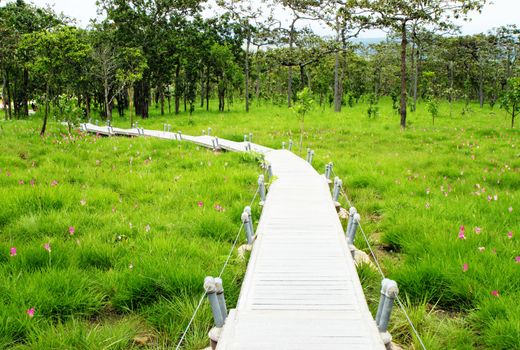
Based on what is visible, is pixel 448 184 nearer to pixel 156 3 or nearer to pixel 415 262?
pixel 415 262

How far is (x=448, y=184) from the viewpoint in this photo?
9.30 metres

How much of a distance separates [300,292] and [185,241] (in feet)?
7.58

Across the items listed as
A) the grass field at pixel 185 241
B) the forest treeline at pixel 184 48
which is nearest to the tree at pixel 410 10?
the forest treeline at pixel 184 48

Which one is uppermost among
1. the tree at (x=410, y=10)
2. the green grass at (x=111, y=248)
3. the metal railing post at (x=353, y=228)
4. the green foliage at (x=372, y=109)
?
the tree at (x=410, y=10)

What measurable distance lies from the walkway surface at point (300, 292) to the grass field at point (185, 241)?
52 cm

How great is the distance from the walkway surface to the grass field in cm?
52

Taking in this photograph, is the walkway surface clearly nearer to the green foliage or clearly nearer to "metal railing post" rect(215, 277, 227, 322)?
"metal railing post" rect(215, 277, 227, 322)

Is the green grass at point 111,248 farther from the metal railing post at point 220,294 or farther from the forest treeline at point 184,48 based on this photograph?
the forest treeline at point 184,48

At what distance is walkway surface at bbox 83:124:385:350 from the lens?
3252mm

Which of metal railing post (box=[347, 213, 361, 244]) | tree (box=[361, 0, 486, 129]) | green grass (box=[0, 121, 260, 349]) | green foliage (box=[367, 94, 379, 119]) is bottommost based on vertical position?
green grass (box=[0, 121, 260, 349])

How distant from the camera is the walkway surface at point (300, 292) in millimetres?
3252

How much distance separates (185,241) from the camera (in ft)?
18.8

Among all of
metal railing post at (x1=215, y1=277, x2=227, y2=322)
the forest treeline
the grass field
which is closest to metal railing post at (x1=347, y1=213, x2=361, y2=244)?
the grass field

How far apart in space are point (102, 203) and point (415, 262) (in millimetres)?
6114
